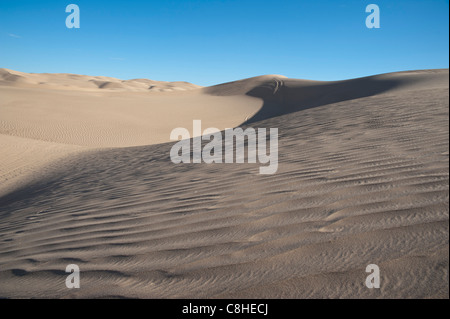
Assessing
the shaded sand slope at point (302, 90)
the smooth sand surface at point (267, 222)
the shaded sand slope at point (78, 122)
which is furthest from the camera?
the shaded sand slope at point (302, 90)

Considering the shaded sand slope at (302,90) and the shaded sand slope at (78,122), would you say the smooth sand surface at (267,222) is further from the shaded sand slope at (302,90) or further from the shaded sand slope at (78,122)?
the shaded sand slope at (302,90)

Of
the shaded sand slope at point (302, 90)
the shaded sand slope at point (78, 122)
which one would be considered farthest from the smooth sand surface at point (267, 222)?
the shaded sand slope at point (302, 90)

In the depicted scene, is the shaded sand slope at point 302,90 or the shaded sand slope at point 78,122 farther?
the shaded sand slope at point 302,90

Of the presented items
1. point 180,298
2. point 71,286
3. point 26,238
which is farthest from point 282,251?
point 26,238

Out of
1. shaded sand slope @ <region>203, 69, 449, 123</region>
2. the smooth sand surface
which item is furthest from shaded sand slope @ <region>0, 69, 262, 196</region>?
the smooth sand surface

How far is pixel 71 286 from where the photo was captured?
1.97 m

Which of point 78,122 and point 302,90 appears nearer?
point 78,122

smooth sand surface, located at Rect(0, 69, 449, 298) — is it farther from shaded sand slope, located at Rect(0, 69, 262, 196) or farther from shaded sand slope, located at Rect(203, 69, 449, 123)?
shaded sand slope, located at Rect(203, 69, 449, 123)

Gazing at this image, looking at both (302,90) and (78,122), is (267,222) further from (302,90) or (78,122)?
(302,90)

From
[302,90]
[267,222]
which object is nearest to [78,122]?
[267,222]

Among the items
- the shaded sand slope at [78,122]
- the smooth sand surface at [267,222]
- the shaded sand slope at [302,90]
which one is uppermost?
the shaded sand slope at [302,90]

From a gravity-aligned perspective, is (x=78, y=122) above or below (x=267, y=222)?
above

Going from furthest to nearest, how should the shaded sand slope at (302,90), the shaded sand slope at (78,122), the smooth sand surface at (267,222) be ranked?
the shaded sand slope at (302,90), the shaded sand slope at (78,122), the smooth sand surface at (267,222)

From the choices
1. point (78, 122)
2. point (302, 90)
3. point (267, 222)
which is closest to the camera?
point (267, 222)
